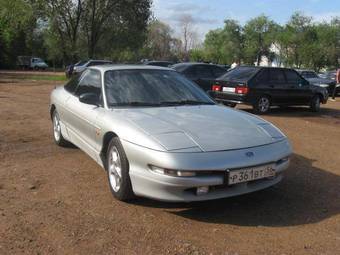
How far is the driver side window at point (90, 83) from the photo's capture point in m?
6.09

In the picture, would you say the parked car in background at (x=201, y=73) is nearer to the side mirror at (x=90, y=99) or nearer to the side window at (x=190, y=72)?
the side window at (x=190, y=72)

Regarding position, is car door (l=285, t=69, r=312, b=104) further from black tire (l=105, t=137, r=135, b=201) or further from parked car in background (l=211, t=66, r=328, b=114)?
black tire (l=105, t=137, r=135, b=201)

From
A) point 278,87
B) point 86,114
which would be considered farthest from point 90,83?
point 278,87

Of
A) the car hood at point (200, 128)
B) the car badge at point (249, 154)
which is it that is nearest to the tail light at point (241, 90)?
the car hood at point (200, 128)

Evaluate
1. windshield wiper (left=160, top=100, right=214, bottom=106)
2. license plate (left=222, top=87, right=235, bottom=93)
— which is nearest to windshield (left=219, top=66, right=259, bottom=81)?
license plate (left=222, top=87, right=235, bottom=93)

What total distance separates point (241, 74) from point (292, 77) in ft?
6.27

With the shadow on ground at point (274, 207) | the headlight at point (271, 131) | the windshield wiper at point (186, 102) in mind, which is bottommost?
the shadow on ground at point (274, 207)

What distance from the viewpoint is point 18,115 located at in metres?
11.7

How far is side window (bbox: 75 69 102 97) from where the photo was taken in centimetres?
612

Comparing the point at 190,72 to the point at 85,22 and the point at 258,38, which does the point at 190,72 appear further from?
the point at 258,38

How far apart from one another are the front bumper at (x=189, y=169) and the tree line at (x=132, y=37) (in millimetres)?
35995

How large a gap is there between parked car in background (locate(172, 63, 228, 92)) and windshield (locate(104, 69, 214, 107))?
34.2 feet

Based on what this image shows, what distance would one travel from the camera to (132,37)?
4050 cm

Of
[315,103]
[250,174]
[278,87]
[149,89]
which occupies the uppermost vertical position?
[149,89]
